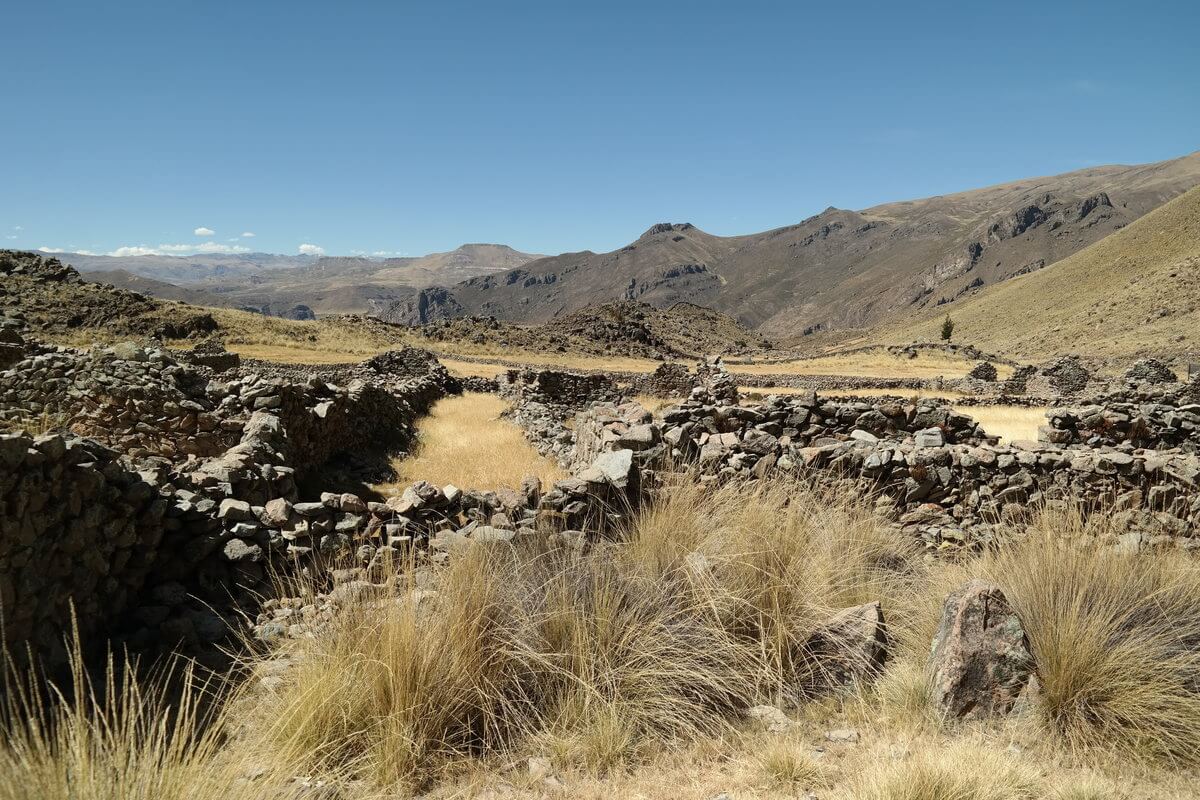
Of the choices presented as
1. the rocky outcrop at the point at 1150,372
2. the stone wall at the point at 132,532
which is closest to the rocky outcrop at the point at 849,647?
the stone wall at the point at 132,532

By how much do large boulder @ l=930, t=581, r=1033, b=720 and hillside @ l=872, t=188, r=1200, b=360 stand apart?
52.8m

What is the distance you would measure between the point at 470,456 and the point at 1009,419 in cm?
1925

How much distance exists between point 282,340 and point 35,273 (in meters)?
24.7

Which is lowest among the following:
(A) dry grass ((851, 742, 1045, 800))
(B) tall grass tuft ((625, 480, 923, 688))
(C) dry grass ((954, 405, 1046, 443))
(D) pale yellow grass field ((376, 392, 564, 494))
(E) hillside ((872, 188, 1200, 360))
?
(C) dry grass ((954, 405, 1046, 443))

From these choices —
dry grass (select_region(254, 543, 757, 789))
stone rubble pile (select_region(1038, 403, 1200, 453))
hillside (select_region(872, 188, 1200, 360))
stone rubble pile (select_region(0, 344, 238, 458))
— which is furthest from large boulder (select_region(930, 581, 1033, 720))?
hillside (select_region(872, 188, 1200, 360))

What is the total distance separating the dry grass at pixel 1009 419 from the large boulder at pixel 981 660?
14.8 meters

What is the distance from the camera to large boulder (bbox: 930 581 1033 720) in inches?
138

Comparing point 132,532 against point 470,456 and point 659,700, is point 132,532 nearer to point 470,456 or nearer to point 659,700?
point 659,700

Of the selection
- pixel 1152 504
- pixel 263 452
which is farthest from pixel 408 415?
pixel 1152 504

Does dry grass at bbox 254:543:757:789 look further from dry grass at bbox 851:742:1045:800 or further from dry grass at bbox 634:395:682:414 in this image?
dry grass at bbox 634:395:682:414

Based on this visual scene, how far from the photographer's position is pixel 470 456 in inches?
579

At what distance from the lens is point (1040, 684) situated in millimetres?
3508

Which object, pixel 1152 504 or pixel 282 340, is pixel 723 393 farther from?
pixel 282 340

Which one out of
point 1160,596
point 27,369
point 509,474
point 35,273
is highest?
point 35,273
